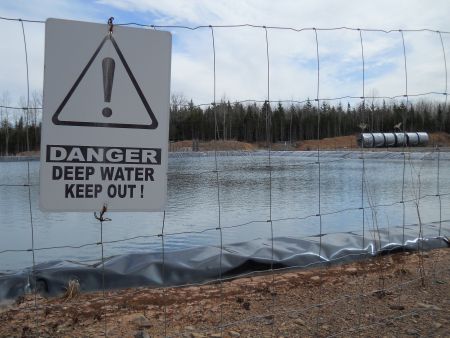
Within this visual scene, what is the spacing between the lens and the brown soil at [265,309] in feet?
10.8

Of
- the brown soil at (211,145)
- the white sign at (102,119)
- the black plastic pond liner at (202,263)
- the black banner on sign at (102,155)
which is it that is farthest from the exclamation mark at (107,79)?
the brown soil at (211,145)

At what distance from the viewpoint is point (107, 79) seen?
254 centimetres

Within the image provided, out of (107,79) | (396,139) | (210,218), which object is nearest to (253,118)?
(210,218)

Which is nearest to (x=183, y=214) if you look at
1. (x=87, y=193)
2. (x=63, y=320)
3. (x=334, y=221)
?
(x=334, y=221)

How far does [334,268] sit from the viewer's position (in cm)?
524

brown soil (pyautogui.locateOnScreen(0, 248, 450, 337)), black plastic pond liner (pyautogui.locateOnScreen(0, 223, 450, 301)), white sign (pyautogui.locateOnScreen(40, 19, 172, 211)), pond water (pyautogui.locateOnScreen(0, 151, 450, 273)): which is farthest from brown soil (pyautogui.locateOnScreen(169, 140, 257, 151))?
white sign (pyautogui.locateOnScreen(40, 19, 172, 211))

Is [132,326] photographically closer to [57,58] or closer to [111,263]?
[111,263]

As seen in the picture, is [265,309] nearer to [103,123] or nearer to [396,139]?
[103,123]

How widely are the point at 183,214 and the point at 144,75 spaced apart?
5.55 meters

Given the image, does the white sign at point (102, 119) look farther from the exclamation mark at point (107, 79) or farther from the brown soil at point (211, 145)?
the brown soil at point (211, 145)

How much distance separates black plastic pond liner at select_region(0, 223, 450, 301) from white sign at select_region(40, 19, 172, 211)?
2117mm

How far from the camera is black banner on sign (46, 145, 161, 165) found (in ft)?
8.16

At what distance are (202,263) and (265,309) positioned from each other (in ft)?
4.41

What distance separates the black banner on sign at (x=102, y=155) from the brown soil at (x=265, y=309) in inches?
Answer: 52.2
